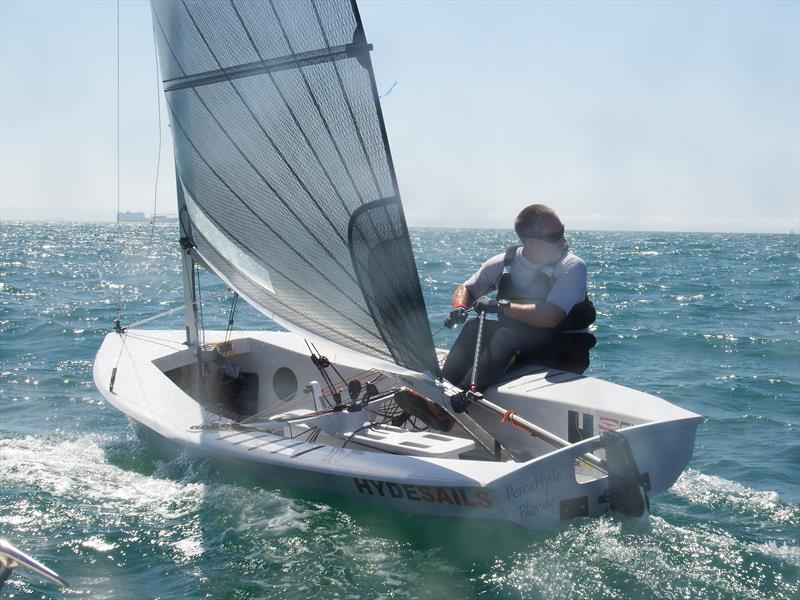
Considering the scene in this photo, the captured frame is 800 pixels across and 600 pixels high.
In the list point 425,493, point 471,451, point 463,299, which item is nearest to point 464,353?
point 463,299

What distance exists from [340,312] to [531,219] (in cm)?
121

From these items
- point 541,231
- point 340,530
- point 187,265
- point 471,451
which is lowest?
point 340,530

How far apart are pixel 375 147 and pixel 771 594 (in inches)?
103

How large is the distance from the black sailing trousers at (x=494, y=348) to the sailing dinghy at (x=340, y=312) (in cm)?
12

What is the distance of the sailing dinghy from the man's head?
0.72 m

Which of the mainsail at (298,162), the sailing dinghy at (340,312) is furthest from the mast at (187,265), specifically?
the mainsail at (298,162)

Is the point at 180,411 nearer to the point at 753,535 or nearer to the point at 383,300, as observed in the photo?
the point at 383,300

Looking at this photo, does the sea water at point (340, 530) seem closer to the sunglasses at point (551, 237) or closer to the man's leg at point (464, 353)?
the man's leg at point (464, 353)

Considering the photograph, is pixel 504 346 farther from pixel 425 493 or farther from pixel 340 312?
pixel 425 493

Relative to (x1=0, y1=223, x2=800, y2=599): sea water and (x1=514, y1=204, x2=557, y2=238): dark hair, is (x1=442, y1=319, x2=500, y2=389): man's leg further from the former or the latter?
(x1=0, y1=223, x2=800, y2=599): sea water

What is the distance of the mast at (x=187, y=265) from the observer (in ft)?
18.2

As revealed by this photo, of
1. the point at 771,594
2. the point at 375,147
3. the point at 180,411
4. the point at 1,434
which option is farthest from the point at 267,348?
the point at 771,594

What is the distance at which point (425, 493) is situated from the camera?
140 inches

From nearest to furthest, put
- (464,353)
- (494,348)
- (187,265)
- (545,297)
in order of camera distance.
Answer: (545,297) → (494,348) → (464,353) → (187,265)
